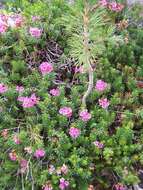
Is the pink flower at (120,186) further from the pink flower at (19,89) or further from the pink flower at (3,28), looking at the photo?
the pink flower at (3,28)

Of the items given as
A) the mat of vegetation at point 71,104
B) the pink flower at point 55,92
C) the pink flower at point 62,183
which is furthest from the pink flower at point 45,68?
the pink flower at point 62,183

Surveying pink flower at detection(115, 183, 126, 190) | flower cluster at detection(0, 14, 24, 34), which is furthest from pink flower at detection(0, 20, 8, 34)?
pink flower at detection(115, 183, 126, 190)

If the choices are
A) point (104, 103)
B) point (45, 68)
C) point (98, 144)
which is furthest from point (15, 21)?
point (98, 144)

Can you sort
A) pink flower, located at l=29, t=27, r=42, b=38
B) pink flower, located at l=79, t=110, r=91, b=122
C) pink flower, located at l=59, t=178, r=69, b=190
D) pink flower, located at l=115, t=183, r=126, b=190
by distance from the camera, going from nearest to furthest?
pink flower, located at l=59, t=178, r=69, b=190 → pink flower, located at l=115, t=183, r=126, b=190 → pink flower, located at l=79, t=110, r=91, b=122 → pink flower, located at l=29, t=27, r=42, b=38

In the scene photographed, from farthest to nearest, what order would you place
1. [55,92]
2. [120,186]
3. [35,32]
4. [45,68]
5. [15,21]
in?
[15,21] < [35,32] < [45,68] < [55,92] < [120,186]

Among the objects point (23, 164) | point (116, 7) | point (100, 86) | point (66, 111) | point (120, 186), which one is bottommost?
point (120, 186)

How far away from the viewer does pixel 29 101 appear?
397 centimetres

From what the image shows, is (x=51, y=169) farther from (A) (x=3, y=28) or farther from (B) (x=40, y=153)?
(A) (x=3, y=28)

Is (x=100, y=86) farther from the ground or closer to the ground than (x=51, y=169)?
farther from the ground

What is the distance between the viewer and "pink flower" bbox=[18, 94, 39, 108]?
3.95 m

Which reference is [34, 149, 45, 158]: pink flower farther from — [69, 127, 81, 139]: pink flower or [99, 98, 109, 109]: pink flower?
[99, 98, 109, 109]: pink flower

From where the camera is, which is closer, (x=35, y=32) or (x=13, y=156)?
(x=13, y=156)

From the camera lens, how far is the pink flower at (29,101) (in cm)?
395

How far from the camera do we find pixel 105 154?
371cm
